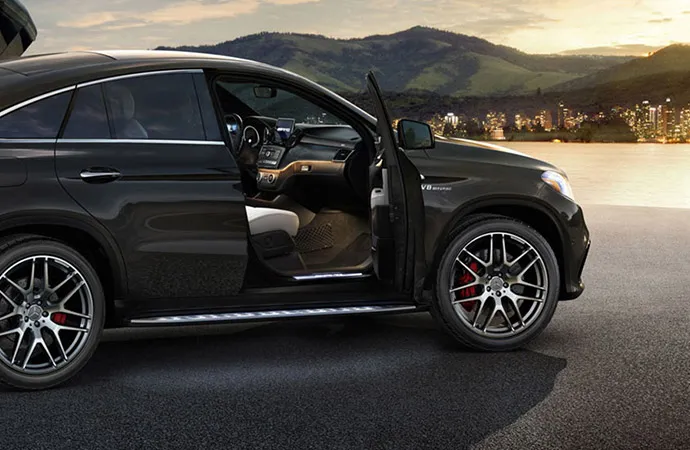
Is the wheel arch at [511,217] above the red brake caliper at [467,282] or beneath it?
above

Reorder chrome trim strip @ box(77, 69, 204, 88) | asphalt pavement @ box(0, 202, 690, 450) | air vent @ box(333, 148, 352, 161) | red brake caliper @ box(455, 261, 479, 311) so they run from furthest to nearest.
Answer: air vent @ box(333, 148, 352, 161)
red brake caliper @ box(455, 261, 479, 311)
chrome trim strip @ box(77, 69, 204, 88)
asphalt pavement @ box(0, 202, 690, 450)

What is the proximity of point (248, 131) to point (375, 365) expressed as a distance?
8.62ft

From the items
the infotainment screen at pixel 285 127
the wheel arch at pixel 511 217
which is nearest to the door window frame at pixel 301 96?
the wheel arch at pixel 511 217

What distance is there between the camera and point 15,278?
5.21 meters

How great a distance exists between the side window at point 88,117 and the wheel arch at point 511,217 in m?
2.06

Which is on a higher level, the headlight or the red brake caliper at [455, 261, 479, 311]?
the headlight

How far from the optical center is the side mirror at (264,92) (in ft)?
19.9

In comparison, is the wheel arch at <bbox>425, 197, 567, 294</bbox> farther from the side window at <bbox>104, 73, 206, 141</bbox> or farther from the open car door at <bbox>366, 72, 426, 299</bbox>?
the side window at <bbox>104, 73, 206, 141</bbox>

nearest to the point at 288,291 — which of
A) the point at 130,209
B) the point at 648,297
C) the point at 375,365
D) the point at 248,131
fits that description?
the point at 375,365

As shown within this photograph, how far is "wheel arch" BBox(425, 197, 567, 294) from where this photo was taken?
5.92 metres

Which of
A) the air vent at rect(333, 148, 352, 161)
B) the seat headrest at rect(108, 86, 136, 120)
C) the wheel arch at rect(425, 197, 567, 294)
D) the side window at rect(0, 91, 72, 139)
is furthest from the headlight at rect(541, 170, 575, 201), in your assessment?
the side window at rect(0, 91, 72, 139)

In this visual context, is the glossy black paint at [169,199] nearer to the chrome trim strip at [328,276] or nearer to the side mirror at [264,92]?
the chrome trim strip at [328,276]

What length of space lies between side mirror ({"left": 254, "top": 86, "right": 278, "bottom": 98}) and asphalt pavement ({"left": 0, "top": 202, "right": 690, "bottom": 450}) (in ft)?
5.26

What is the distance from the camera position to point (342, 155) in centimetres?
A: 691
